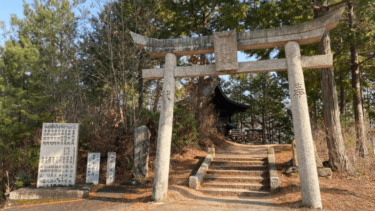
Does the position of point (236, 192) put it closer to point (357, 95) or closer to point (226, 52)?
point (226, 52)

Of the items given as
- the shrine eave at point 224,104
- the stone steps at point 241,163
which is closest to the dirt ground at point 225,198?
the stone steps at point 241,163

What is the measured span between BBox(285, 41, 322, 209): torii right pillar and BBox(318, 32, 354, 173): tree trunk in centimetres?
321

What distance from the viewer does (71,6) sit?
15.4 metres

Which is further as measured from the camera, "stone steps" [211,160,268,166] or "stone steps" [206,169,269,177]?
"stone steps" [211,160,268,166]

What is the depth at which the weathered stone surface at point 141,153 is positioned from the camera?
860 centimetres

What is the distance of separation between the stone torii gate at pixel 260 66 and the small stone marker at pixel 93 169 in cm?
338

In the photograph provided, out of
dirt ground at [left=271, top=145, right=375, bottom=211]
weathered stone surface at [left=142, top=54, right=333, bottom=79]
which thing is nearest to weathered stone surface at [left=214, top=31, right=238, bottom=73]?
weathered stone surface at [left=142, top=54, right=333, bottom=79]

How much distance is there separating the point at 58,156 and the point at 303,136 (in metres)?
7.75

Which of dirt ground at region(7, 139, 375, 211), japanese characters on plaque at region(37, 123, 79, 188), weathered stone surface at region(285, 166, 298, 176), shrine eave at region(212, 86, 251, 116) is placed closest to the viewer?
dirt ground at region(7, 139, 375, 211)

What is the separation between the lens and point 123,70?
35.2 feet

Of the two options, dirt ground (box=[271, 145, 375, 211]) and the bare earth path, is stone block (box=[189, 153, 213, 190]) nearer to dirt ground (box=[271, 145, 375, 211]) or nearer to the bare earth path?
the bare earth path

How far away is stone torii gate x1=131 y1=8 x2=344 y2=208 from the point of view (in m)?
5.36

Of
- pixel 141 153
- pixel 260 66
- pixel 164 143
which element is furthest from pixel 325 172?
pixel 141 153

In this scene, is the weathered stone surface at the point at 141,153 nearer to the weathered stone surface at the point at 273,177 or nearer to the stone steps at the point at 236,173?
the stone steps at the point at 236,173
